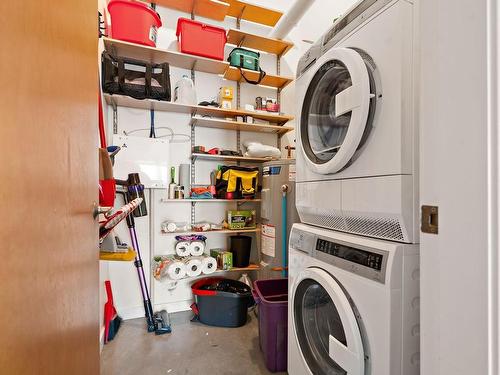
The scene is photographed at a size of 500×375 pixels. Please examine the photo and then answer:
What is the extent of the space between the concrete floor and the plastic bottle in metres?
2.01

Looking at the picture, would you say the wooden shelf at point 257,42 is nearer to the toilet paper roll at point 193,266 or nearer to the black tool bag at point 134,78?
the black tool bag at point 134,78

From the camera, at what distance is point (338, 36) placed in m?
1.05

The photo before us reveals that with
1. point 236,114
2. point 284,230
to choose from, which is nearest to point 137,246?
point 284,230

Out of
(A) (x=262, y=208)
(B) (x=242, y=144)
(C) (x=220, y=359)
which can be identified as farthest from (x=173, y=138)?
(C) (x=220, y=359)

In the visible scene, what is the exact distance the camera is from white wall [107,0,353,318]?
223 centimetres

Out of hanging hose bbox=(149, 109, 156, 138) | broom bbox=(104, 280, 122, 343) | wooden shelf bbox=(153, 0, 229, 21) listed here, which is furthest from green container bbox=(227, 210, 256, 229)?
wooden shelf bbox=(153, 0, 229, 21)

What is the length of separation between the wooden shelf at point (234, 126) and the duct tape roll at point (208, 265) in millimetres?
1315

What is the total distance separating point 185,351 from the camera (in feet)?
5.73

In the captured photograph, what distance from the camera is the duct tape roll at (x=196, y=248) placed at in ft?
7.45

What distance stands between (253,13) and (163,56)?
3.46 ft
